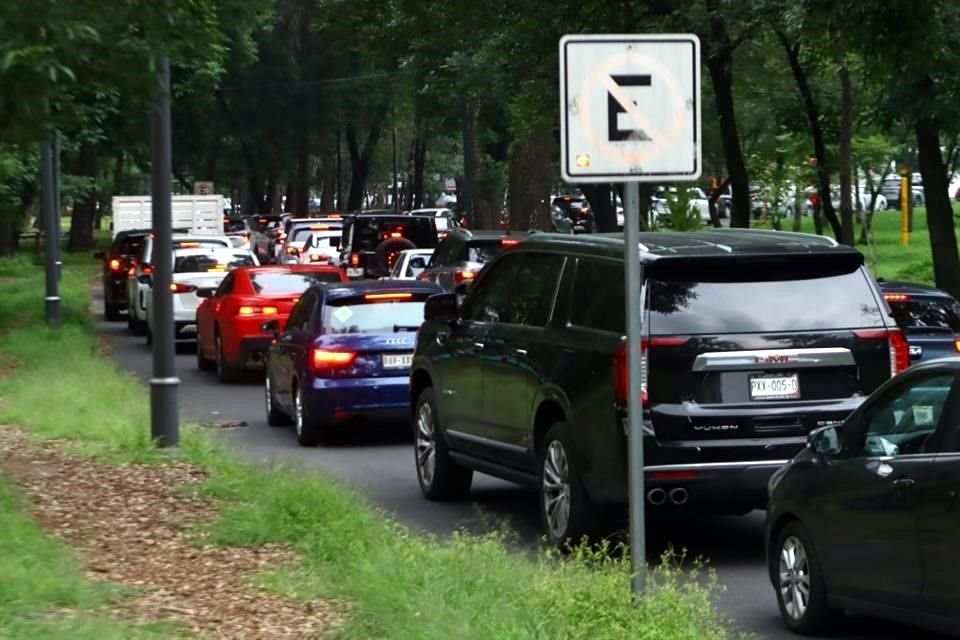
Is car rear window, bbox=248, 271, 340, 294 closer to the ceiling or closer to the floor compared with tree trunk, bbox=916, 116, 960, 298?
closer to the floor

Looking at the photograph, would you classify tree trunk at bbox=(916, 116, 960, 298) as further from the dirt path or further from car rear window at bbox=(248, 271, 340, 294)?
the dirt path

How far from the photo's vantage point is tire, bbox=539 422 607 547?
10266 millimetres

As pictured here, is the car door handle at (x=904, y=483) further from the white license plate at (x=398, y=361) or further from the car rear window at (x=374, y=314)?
the car rear window at (x=374, y=314)

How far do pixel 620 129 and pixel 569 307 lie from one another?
3.68 metres

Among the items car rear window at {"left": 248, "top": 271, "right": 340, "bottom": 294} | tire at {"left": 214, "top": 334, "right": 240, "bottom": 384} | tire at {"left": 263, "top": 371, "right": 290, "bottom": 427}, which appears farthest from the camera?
car rear window at {"left": 248, "top": 271, "right": 340, "bottom": 294}

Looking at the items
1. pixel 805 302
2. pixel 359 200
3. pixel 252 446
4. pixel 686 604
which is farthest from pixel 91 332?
pixel 359 200

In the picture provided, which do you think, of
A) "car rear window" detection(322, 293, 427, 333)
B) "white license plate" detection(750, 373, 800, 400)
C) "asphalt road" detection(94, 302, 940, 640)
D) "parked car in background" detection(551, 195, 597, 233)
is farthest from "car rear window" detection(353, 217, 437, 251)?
"white license plate" detection(750, 373, 800, 400)

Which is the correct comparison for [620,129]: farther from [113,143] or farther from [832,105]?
[113,143]

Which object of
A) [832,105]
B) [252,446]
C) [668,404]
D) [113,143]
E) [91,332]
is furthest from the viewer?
[113,143]

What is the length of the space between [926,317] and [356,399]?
5374 millimetres

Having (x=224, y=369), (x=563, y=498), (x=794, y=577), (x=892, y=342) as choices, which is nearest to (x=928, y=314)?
(x=892, y=342)

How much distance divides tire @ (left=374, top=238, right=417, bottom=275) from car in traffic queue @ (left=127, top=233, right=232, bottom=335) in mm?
2966

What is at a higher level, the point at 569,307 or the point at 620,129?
the point at 620,129

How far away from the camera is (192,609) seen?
815cm
